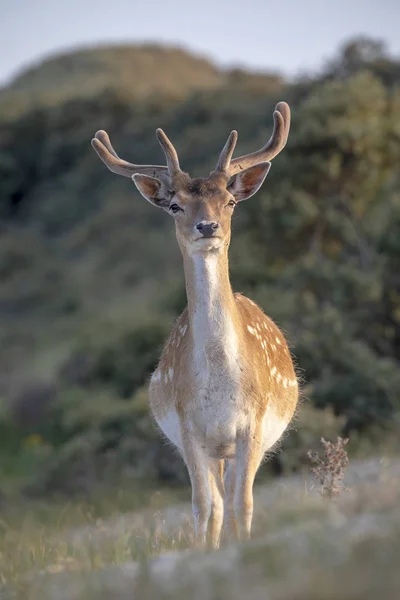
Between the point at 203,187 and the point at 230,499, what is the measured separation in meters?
2.23

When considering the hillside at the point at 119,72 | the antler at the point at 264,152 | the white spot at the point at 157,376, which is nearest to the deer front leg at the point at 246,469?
the white spot at the point at 157,376

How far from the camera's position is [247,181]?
830cm

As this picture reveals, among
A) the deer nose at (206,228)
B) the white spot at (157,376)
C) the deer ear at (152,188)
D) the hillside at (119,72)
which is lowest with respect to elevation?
the white spot at (157,376)

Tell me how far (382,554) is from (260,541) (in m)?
0.92

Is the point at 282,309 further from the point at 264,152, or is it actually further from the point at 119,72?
the point at 119,72

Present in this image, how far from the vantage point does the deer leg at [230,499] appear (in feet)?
24.9

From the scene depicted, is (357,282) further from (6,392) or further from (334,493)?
(334,493)

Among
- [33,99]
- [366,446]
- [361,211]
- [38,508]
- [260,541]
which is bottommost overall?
[38,508]

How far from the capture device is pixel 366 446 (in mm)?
16781

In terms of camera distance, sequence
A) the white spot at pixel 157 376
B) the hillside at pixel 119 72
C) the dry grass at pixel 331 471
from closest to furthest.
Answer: the dry grass at pixel 331 471 < the white spot at pixel 157 376 < the hillside at pixel 119 72

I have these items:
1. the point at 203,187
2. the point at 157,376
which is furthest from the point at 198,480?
the point at 203,187

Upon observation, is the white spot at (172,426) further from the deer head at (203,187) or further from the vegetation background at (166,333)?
the deer head at (203,187)

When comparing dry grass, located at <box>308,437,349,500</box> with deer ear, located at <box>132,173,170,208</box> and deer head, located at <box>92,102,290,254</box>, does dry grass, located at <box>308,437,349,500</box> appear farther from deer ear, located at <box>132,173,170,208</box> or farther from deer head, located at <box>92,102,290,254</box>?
deer ear, located at <box>132,173,170,208</box>

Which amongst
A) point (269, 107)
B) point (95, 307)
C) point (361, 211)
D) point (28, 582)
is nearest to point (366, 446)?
point (361, 211)
